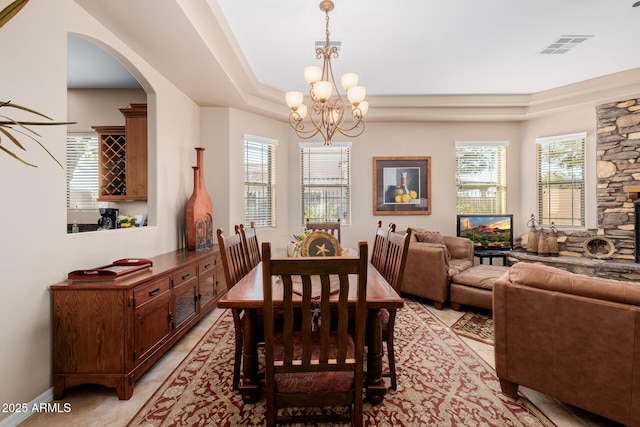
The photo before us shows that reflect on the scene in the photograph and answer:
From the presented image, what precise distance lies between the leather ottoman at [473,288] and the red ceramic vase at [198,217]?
307 centimetres

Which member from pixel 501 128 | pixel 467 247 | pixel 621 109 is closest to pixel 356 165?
pixel 467 247

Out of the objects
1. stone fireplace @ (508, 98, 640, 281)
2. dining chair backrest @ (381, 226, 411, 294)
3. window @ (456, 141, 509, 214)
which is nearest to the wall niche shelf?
dining chair backrest @ (381, 226, 411, 294)

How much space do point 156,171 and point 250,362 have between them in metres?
2.31

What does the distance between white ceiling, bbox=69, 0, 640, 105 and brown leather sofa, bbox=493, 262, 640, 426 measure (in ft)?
7.85

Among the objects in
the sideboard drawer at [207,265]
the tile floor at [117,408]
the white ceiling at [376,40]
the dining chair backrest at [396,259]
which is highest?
the white ceiling at [376,40]

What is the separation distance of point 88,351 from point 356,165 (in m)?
4.17

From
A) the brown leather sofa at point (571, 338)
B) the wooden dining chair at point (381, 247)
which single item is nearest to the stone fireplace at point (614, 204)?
the wooden dining chair at point (381, 247)

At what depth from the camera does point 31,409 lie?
5.71ft

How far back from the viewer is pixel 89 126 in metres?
3.92

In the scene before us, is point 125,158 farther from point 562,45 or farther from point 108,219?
point 562,45

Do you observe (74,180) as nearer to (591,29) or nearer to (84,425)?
(84,425)

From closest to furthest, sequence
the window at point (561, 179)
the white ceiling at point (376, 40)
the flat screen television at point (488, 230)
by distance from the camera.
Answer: the white ceiling at point (376, 40)
the window at point (561, 179)
the flat screen television at point (488, 230)

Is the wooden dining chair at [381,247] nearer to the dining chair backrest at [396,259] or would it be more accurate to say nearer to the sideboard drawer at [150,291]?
the dining chair backrest at [396,259]

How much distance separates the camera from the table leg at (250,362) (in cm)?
178
